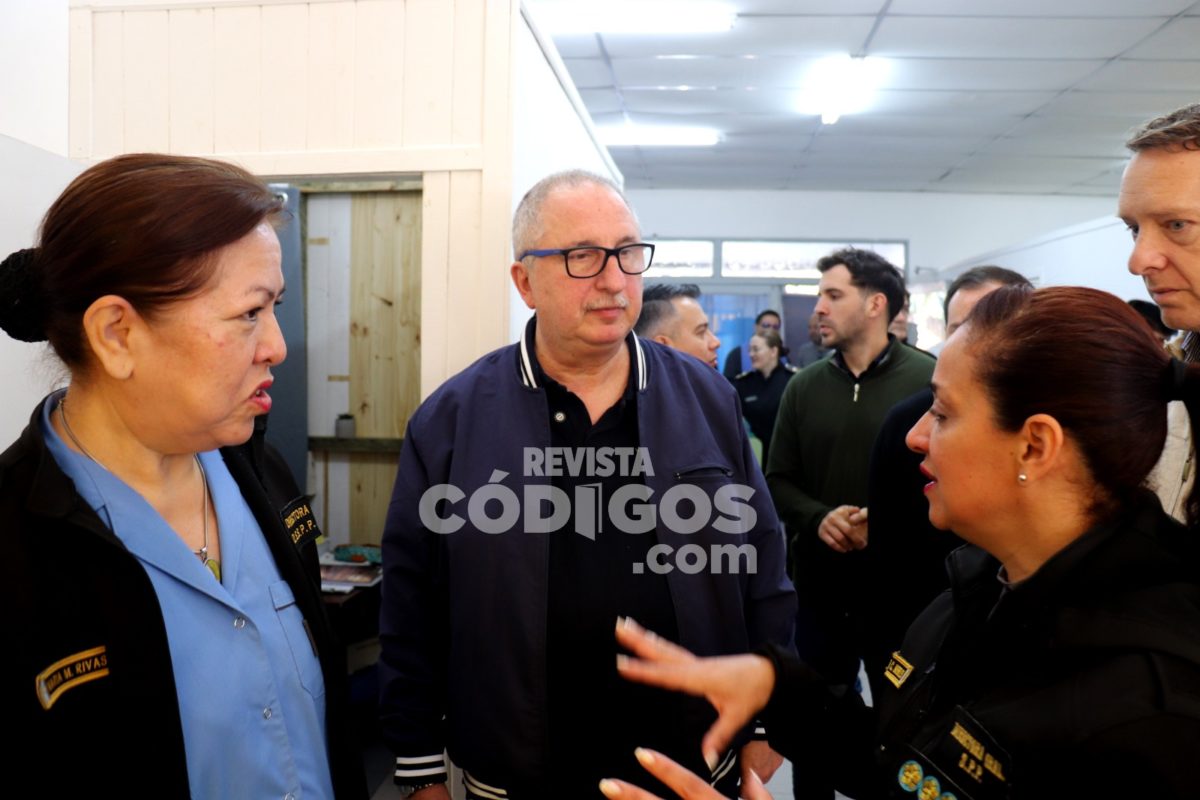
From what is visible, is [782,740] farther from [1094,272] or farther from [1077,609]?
[1094,272]

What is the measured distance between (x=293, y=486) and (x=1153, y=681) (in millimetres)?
1357

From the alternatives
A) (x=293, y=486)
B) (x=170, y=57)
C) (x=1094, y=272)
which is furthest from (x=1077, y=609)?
(x=1094, y=272)

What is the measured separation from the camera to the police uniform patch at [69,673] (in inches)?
38.2

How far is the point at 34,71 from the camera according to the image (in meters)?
2.28

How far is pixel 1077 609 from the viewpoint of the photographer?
0.94m

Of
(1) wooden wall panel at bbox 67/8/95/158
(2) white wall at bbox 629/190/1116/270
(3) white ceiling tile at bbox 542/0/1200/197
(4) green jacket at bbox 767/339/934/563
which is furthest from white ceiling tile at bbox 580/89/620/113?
(1) wooden wall panel at bbox 67/8/95/158

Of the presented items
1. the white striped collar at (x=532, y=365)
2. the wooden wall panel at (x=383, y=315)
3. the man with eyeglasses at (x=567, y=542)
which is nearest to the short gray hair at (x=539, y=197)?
the man with eyeglasses at (x=567, y=542)

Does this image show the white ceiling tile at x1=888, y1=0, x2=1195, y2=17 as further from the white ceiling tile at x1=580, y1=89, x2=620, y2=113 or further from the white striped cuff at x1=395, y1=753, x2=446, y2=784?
the white striped cuff at x1=395, y1=753, x2=446, y2=784

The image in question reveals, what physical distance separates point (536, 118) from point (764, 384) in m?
3.65

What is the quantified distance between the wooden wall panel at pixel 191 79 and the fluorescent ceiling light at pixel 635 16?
2.93 meters

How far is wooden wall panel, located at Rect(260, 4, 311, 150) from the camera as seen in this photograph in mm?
2377

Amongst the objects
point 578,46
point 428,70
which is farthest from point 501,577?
point 578,46

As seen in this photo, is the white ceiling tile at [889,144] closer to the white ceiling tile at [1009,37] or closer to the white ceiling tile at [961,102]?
the white ceiling tile at [961,102]

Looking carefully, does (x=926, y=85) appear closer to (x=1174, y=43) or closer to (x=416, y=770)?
(x=1174, y=43)
